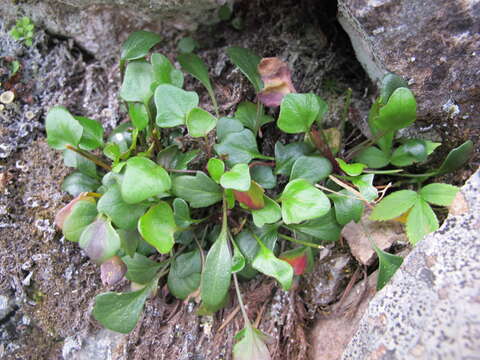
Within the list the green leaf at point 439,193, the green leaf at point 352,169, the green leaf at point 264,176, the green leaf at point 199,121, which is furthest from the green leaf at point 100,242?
the green leaf at point 439,193

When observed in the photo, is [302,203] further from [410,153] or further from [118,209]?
[118,209]

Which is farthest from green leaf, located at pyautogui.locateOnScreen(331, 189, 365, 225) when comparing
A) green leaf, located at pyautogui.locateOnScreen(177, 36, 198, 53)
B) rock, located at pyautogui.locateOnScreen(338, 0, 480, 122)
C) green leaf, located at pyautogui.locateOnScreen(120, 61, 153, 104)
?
green leaf, located at pyautogui.locateOnScreen(177, 36, 198, 53)

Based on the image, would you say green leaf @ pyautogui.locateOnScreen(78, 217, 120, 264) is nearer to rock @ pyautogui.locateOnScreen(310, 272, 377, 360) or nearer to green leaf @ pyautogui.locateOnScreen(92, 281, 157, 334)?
green leaf @ pyautogui.locateOnScreen(92, 281, 157, 334)

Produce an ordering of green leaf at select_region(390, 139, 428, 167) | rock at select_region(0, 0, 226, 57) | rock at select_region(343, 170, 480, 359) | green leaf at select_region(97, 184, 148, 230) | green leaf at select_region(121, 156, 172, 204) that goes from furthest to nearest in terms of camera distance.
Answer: rock at select_region(0, 0, 226, 57), green leaf at select_region(390, 139, 428, 167), green leaf at select_region(97, 184, 148, 230), green leaf at select_region(121, 156, 172, 204), rock at select_region(343, 170, 480, 359)

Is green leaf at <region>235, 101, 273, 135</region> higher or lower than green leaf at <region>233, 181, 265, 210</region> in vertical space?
higher

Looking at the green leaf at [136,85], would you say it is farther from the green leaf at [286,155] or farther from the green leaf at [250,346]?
the green leaf at [250,346]

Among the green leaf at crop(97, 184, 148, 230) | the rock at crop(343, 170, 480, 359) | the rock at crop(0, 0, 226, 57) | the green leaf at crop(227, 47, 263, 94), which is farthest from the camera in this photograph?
the rock at crop(0, 0, 226, 57)

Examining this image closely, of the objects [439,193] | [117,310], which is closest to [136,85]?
[117,310]

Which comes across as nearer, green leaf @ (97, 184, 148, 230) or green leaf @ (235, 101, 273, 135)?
green leaf @ (97, 184, 148, 230)
